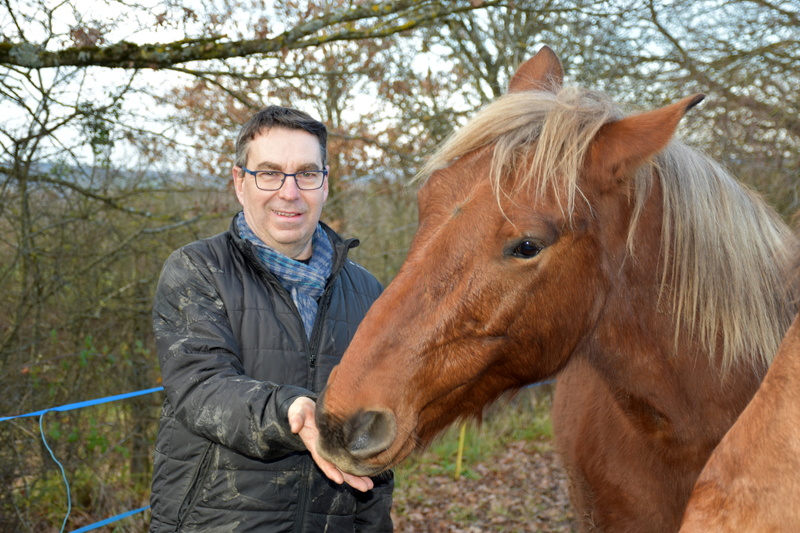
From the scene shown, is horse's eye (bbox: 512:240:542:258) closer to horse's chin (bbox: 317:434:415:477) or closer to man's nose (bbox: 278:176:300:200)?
horse's chin (bbox: 317:434:415:477)

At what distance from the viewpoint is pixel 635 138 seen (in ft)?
6.33

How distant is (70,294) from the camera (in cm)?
604

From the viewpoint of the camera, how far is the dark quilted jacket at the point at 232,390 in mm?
1959

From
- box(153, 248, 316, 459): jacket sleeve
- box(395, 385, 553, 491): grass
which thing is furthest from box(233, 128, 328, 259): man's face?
box(395, 385, 553, 491): grass

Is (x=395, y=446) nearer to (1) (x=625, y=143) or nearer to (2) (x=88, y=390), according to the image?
(1) (x=625, y=143)

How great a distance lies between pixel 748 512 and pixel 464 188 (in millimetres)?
1199

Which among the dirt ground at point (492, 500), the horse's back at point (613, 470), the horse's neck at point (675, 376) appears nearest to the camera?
the horse's neck at point (675, 376)

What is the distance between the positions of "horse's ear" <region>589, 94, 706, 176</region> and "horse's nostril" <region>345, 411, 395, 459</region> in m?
1.10

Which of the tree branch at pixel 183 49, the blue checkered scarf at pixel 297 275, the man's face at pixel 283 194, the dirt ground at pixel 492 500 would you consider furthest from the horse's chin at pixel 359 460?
the dirt ground at pixel 492 500

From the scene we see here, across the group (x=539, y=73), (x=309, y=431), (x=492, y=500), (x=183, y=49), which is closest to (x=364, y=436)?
(x=309, y=431)

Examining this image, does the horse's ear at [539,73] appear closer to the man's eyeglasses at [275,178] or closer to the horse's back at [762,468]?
the man's eyeglasses at [275,178]

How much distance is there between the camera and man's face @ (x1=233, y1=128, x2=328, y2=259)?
8.08ft

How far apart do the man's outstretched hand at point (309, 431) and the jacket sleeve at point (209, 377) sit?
0.04m

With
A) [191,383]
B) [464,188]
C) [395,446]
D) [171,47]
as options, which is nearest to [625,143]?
[464,188]
